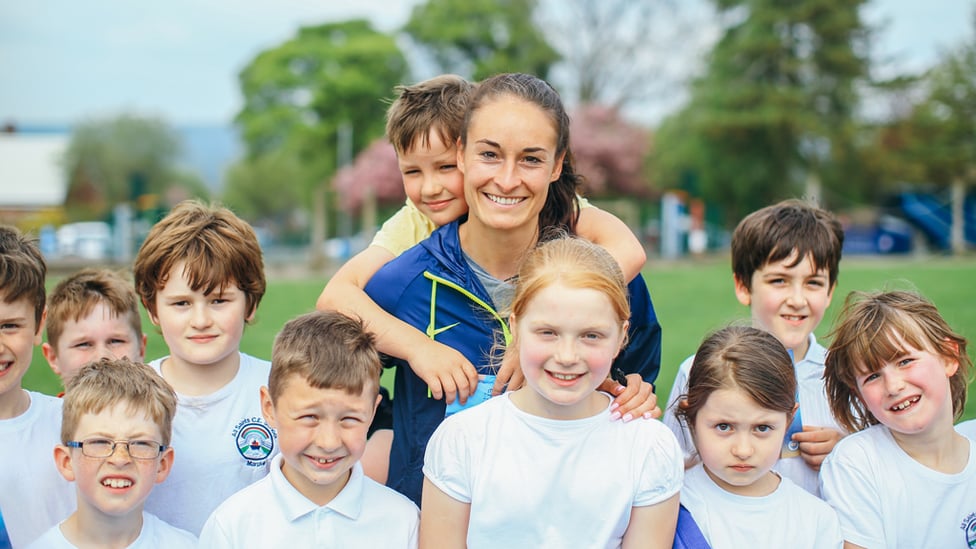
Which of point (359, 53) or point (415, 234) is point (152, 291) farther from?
point (359, 53)

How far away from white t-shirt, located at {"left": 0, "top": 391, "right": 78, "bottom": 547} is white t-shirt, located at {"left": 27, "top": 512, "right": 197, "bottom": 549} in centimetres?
17

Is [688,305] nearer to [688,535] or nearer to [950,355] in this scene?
[950,355]

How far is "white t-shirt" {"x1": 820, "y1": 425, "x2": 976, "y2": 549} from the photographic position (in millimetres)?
2658

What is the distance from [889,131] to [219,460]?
36.2 meters

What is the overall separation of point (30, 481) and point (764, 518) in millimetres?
2377

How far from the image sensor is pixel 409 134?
3.20 meters

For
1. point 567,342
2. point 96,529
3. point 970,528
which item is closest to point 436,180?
point 567,342

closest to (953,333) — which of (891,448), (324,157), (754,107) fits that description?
(891,448)

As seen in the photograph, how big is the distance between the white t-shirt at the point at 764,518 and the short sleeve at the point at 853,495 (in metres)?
0.04

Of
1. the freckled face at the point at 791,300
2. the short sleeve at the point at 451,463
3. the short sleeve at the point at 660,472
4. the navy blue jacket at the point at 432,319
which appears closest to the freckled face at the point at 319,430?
the short sleeve at the point at 451,463

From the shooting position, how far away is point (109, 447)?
2559 millimetres

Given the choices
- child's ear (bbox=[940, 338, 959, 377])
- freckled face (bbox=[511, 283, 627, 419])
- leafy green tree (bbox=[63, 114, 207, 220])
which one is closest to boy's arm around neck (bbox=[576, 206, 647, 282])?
freckled face (bbox=[511, 283, 627, 419])

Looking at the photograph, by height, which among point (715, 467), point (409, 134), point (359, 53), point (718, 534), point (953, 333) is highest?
point (359, 53)

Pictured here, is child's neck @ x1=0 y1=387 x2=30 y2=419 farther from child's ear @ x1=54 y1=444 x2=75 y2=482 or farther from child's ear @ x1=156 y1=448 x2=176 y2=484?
child's ear @ x1=156 y1=448 x2=176 y2=484
